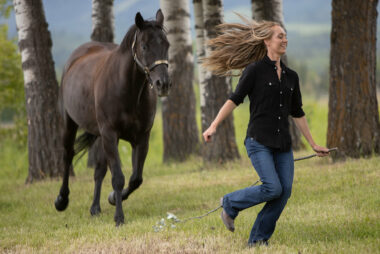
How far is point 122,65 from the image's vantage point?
6824 millimetres

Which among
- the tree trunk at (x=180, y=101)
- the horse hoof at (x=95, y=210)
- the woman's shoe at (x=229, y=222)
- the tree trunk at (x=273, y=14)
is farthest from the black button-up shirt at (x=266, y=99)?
the tree trunk at (x=180, y=101)

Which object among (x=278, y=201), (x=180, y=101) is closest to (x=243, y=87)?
(x=278, y=201)

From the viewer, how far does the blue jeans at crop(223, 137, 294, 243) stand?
456 cm

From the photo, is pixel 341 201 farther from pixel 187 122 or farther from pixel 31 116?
pixel 31 116

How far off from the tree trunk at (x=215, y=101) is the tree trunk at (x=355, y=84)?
7.83ft

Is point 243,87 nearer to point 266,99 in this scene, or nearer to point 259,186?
point 266,99

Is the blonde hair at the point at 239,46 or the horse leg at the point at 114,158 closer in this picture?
the blonde hair at the point at 239,46

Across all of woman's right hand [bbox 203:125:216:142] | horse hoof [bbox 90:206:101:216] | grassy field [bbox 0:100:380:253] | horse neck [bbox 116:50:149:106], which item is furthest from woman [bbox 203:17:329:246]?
horse hoof [bbox 90:206:101:216]

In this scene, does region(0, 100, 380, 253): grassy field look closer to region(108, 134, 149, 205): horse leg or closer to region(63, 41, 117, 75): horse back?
region(108, 134, 149, 205): horse leg

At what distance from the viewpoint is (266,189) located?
4.55m

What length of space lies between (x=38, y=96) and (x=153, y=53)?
18.8 feet

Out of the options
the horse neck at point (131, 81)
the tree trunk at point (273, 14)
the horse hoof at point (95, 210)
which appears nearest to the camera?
the horse neck at point (131, 81)

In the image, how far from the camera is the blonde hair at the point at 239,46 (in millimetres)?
4988

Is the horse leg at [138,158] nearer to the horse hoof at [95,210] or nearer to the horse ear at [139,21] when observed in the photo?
the horse hoof at [95,210]
